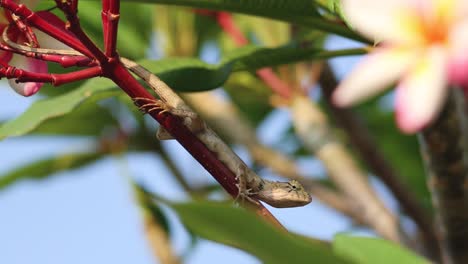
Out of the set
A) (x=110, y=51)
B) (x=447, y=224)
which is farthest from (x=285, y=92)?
(x=110, y=51)

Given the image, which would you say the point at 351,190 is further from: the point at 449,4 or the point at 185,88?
the point at 449,4

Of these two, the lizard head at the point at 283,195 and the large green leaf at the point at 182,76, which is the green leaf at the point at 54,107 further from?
the lizard head at the point at 283,195

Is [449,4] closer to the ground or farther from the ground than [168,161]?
closer to the ground

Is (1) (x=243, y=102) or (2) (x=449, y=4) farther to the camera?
(1) (x=243, y=102)

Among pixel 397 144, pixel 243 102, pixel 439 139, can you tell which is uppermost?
pixel 397 144

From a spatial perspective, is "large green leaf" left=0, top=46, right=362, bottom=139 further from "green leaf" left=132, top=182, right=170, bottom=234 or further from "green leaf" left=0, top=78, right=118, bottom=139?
"green leaf" left=132, top=182, right=170, bottom=234

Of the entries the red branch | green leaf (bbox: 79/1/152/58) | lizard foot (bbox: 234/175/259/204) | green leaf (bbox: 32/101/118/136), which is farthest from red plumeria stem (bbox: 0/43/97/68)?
green leaf (bbox: 32/101/118/136)

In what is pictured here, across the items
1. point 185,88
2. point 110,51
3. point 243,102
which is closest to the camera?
point 110,51
